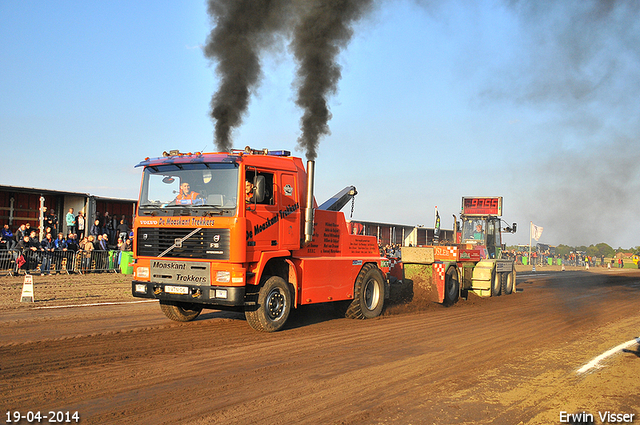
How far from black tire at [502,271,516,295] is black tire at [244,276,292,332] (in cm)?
1219

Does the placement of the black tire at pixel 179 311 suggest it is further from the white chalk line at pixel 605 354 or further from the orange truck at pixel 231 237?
the white chalk line at pixel 605 354

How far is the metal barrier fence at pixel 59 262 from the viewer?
674 inches

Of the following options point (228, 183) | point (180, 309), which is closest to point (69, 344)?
point (180, 309)

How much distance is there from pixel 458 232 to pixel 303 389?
1753cm

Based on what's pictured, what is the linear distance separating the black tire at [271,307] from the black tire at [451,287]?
6.89m

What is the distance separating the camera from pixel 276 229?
341 inches

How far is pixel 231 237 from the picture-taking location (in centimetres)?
785

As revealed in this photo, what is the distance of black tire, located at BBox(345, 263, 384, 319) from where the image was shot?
1072 cm

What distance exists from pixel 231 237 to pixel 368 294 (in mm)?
4474

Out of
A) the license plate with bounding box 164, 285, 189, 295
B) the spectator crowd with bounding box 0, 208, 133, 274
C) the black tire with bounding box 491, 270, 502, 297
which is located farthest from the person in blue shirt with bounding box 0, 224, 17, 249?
the black tire with bounding box 491, 270, 502, 297

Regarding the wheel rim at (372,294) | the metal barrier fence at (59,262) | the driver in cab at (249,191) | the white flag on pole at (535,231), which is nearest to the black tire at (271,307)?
the driver in cab at (249,191)

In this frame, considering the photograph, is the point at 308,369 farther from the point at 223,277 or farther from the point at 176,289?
the point at 176,289

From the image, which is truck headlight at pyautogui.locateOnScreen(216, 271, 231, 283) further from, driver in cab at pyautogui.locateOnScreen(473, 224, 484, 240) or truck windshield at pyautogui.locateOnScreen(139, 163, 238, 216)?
driver in cab at pyautogui.locateOnScreen(473, 224, 484, 240)

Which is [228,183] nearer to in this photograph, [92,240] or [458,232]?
[92,240]
